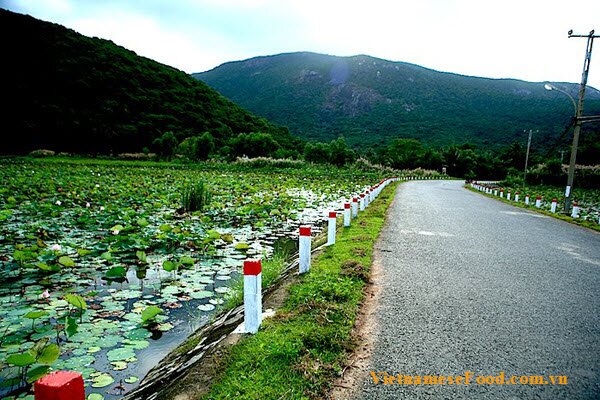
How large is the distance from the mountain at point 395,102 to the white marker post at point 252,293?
7626 centimetres

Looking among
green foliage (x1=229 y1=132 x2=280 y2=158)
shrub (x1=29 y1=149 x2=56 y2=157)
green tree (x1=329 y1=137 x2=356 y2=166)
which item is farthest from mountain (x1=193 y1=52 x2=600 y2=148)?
shrub (x1=29 y1=149 x2=56 y2=157)

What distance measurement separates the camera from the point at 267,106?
96812 mm

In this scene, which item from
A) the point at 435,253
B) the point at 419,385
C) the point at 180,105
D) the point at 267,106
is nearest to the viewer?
the point at 419,385

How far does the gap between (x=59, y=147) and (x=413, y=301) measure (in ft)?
170

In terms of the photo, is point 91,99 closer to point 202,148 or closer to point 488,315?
point 202,148

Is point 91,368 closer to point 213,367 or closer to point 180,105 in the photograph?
point 213,367

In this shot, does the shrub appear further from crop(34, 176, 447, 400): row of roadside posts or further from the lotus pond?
crop(34, 176, 447, 400): row of roadside posts

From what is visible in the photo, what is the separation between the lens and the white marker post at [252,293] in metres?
3.36

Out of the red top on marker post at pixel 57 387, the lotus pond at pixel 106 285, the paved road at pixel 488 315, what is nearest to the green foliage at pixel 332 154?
the lotus pond at pixel 106 285

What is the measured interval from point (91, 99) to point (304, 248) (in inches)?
2305

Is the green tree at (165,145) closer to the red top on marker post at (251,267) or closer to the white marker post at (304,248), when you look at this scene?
the white marker post at (304,248)

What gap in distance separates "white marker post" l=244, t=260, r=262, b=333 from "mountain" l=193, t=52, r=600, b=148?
250ft

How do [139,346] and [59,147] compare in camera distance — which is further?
[59,147]

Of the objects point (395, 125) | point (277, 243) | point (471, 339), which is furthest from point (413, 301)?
point (395, 125)
